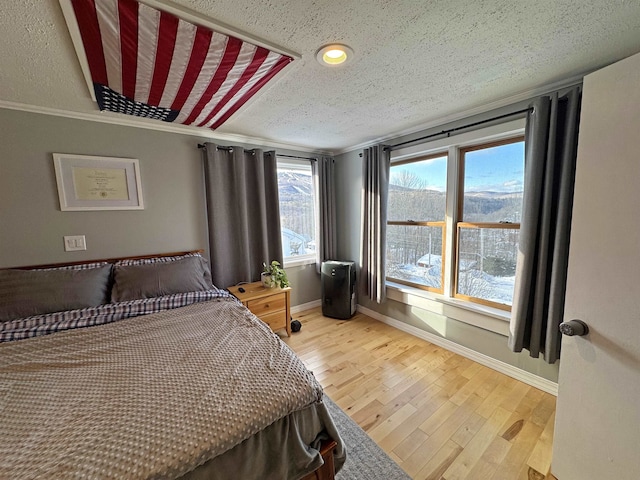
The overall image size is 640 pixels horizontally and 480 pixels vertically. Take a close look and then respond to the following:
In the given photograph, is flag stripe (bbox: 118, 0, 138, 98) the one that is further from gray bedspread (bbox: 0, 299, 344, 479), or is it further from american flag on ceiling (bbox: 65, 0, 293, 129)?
gray bedspread (bbox: 0, 299, 344, 479)

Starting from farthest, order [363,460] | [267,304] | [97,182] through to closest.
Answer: [267,304], [97,182], [363,460]

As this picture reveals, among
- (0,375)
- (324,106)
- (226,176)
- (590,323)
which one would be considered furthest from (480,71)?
(0,375)

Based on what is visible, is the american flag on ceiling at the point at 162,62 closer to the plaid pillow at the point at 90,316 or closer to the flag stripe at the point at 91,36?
the flag stripe at the point at 91,36

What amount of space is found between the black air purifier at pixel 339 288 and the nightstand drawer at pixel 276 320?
0.69 meters

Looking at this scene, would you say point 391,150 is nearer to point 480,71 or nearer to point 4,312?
point 480,71

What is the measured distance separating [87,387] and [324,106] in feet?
7.18

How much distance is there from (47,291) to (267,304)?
5.39ft

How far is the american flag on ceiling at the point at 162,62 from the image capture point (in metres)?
1.08

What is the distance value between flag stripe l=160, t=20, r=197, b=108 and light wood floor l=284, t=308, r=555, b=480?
7.70ft

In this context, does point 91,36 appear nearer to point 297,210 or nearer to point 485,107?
point 297,210

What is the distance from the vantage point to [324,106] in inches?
79.7

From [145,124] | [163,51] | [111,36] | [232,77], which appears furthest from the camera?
[145,124]

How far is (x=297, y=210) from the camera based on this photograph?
3402 mm

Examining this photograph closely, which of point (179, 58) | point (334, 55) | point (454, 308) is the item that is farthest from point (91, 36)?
point (454, 308)
